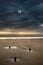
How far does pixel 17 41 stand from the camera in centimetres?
100

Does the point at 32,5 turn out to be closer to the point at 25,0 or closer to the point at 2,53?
the point at 25,0

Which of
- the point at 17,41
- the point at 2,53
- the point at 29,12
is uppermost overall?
the point at 29,12

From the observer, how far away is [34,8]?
0.86 metres

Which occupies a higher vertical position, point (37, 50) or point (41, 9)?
point (41, 9)

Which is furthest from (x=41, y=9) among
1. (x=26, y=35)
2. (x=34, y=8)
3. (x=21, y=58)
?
(x=21, y=58)

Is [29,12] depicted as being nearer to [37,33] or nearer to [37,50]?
[37,33]

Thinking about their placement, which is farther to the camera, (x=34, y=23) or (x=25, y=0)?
(x=34, y=23)

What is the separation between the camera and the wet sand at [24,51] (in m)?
0.99

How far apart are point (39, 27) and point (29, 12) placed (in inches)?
8.0

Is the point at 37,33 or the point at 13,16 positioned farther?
the point at 37,33

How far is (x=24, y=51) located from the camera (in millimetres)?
1014

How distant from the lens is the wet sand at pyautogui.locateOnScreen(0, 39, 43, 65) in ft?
3.25

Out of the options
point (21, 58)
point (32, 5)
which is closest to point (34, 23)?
point (32, 5)

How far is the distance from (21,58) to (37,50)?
0.19m
